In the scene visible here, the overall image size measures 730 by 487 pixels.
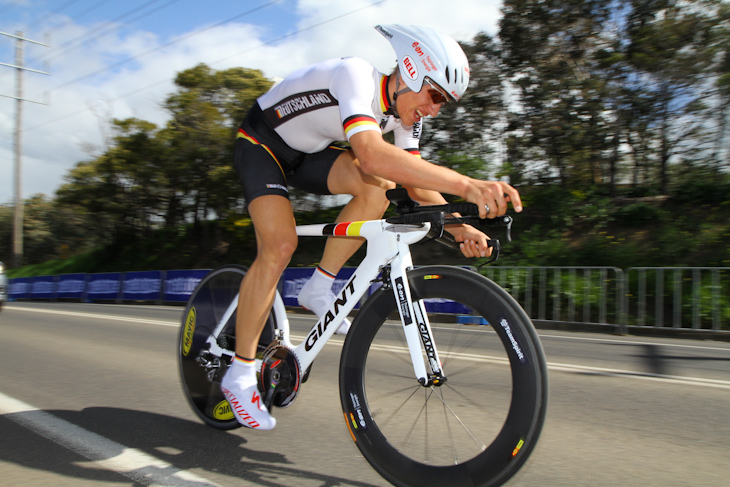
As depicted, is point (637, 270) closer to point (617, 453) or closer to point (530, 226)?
point (530, 226)

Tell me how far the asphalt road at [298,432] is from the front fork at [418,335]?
55cm

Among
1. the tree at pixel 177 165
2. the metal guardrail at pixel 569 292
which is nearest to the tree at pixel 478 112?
the metal guardrail at pixel 569 292

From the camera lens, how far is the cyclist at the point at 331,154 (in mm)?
2309

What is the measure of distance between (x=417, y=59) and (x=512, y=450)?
151cm

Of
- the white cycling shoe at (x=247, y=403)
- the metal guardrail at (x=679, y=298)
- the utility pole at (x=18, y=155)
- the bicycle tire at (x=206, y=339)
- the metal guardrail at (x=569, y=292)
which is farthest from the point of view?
the utility pole at (x=18, y=155)

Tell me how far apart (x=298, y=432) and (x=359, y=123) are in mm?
1769

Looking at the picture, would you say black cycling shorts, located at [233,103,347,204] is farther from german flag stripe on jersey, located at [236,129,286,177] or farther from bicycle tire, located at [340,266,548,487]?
bicycle tire, located at [340,266,548,487]

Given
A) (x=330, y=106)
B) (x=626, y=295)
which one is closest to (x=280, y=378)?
(x=330, y=106)

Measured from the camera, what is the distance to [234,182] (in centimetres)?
2109

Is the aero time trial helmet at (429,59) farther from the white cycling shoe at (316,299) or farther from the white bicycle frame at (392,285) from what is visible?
the white cycling shoe at (316,299)

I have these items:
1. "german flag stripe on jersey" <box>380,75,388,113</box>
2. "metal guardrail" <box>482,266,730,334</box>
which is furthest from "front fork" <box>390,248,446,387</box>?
"metal guardrail" <box>482,266,730,334</box>

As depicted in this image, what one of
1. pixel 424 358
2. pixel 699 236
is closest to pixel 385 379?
pixel 424 358

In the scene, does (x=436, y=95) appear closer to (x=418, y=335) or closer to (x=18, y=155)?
(x=418, y=335)

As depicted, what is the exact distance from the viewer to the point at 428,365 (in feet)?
7.45
